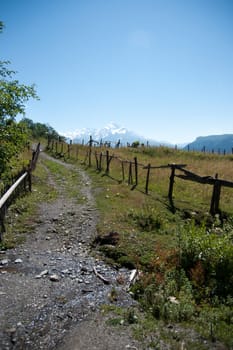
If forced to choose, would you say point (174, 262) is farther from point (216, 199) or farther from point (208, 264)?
point (216, 199)

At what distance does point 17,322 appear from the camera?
5.42 metres

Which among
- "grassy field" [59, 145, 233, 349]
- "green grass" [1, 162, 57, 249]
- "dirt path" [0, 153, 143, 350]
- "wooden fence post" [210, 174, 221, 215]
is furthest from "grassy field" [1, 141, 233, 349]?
"dirt path" [0, 153, 143, 350]

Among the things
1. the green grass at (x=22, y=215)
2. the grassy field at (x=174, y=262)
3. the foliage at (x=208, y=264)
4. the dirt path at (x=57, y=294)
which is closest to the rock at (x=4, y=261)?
the dirt path at (x=57, y=294)

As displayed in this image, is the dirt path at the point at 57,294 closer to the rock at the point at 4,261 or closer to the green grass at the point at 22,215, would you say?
the rock at the point at 4,261

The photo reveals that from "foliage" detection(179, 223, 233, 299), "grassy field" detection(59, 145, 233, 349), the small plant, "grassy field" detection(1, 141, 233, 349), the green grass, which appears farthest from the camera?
the small plant

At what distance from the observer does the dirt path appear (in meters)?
4.98

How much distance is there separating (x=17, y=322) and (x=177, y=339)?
2.89m

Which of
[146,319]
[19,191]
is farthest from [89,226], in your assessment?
[146,319]

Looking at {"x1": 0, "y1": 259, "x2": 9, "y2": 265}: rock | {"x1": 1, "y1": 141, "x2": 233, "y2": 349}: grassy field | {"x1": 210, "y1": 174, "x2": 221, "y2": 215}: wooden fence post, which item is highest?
{"x1": 210, "y1": 174, "x2": 221, "y2": 215}: wooden fence post

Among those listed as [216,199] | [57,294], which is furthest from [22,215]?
[216,199]

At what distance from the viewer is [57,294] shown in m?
6.50

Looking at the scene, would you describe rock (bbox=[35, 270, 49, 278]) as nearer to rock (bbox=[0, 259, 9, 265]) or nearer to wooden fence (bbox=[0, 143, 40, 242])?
rock (bbox=[0, 259, 9, 265])

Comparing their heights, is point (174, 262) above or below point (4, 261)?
above

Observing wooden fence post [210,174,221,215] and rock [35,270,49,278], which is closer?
rock [35,270,49,278]
